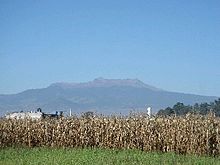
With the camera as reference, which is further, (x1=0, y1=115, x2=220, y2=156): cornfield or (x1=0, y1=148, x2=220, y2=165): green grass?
(x1=0, y1=115, x2=220, y2=156): cornfield

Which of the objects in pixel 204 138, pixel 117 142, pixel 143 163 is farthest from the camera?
pixel 117 142

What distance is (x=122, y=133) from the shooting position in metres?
26.0

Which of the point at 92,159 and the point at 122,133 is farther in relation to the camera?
the point at 122,133

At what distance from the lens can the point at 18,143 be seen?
28453 millimetres

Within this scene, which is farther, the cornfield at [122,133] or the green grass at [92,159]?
the cornfield at [122,133]

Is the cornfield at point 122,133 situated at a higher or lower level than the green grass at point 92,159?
higher

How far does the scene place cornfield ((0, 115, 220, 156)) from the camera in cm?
2367

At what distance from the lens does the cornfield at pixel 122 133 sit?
23672 millimetres

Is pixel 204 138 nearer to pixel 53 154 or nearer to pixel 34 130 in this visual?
pixel 53 154

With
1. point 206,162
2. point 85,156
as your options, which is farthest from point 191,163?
point 85,156

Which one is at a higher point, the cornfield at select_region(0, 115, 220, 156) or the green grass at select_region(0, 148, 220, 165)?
the cornfield at select_region(0, 115, 220, 156)

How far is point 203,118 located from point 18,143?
35.1 ft

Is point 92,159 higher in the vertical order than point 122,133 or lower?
lower

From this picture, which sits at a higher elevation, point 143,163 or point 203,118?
point 203,118
